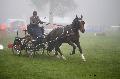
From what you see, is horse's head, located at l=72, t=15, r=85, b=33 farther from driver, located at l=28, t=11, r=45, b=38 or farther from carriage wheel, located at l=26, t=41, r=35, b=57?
carriage wheel, located at l=26, t=41, r=35, b=57

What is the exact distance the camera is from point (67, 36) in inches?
717

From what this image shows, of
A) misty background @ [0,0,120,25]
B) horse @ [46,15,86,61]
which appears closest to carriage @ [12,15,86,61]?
horse @ [46,15,86,61]

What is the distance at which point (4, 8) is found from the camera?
12088 centimetres

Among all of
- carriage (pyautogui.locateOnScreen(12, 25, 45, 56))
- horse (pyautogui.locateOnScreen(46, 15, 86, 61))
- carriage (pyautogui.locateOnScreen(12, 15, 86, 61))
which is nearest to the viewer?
horse (pyautogui.locateOnScreen(46, 15, 86, 61))

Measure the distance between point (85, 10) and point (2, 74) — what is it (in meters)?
115

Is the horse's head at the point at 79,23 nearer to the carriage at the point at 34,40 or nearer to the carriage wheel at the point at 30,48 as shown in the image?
the carriage at the point at 34,40

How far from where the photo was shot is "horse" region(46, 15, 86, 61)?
17688 mm

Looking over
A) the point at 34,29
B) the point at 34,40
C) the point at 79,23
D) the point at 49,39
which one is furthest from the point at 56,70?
the point at 49,39

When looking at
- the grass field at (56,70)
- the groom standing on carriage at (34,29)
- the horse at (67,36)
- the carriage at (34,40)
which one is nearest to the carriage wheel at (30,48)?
the carriage at (34,40)

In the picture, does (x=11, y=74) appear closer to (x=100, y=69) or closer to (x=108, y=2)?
(x=100, y=69)

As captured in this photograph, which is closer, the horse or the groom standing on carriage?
the horse

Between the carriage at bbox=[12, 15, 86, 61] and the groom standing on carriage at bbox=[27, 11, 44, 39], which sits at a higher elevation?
the groom standing on carriage at bbox=[27, 11, 44, 39]

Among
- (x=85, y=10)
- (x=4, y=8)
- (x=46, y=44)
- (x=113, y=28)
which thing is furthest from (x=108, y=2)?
(x=46, y=44)

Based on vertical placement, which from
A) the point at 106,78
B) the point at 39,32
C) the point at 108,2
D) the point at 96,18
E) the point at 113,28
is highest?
the point at 108,2
